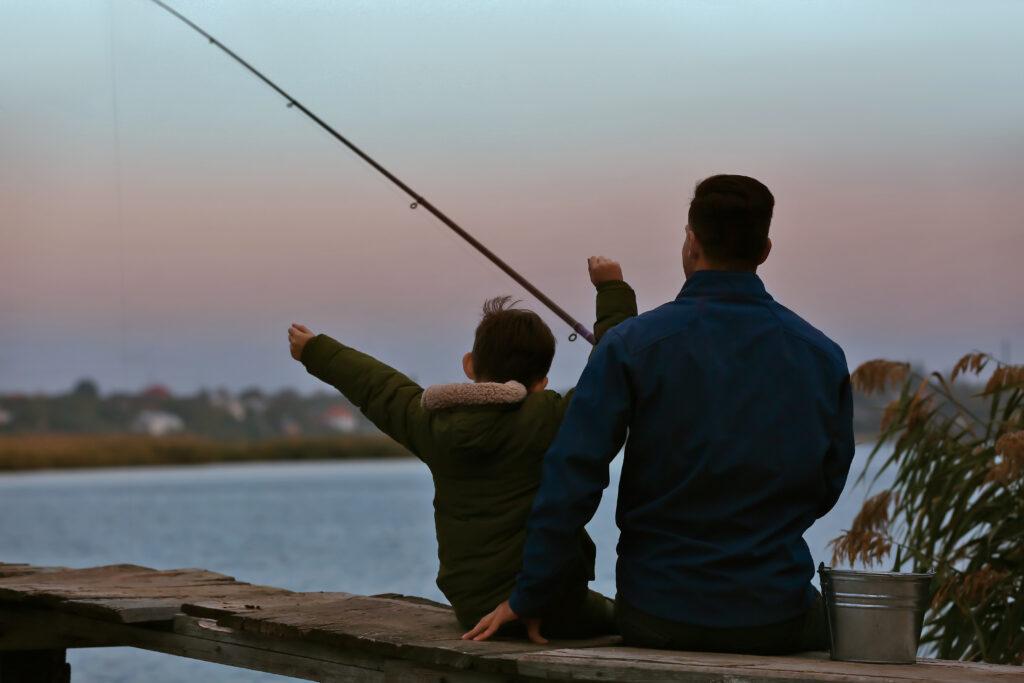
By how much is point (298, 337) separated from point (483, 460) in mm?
565

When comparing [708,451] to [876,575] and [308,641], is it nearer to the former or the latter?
[876,575]

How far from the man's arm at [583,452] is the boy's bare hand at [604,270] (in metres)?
0.43

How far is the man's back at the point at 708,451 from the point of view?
2.84 metres

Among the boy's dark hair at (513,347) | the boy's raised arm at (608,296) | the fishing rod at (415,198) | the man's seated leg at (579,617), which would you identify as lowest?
the man's seated leg at (579,617)

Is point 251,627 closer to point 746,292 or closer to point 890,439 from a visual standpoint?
point 746,292

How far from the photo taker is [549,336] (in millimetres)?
3299

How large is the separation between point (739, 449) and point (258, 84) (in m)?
2.43

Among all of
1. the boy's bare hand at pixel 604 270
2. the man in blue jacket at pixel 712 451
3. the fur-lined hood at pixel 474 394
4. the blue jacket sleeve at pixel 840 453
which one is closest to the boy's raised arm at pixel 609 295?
the boy's bare hand at pixel 604 270

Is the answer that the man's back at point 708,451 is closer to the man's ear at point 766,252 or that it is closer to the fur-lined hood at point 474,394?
the man's ear at point 766,252

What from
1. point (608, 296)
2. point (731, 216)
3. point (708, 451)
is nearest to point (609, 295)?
point (608, 296)

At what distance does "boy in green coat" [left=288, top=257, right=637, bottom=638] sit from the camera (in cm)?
317

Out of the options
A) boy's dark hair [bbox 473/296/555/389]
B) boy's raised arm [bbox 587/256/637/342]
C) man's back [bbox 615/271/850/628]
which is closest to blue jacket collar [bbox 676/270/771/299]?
man's back [bbox 615/271/850/628]

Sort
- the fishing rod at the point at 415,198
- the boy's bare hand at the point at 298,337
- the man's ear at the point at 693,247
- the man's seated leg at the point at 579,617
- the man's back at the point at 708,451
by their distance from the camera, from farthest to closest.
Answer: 1. the fishing rod at the point at 415,198
2. the boy's bare hand at the point at 298,337
3. the man's seated leg at the point at 579,617
4. the man's ear at the point at 693,247
5. the man's back at the point at 708,451

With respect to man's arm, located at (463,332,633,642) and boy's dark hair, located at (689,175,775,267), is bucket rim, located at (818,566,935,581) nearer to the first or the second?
man's arm, located at (463,332,633,642)
